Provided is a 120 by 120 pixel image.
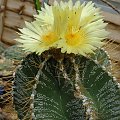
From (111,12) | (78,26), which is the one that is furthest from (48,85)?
(111,12)

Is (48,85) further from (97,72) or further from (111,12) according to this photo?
(111,12)

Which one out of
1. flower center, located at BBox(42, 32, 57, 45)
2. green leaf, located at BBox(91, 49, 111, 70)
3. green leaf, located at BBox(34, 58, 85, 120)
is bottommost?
green leaf, located at BBox(34, 58, 85, 120)

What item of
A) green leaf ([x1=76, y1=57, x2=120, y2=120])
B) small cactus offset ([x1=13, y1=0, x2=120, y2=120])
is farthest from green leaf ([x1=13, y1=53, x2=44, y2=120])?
green leaf ([x1=76, y1=57, x2=120, y2=120])

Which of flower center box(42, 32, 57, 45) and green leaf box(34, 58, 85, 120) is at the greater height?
flower center box(42, 32, 57, 45)

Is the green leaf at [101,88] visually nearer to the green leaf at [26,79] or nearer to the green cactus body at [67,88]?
the green cactus body at [67,88]

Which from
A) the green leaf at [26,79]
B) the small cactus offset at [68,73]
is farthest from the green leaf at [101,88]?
the green leaf at [26,79]

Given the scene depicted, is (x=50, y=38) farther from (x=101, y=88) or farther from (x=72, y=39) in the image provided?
(x=101, y=88)

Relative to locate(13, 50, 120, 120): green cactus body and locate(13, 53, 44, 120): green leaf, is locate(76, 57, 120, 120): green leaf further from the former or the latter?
locate(13, 53, 44, 120): green leaf
